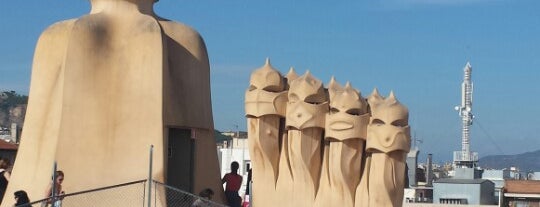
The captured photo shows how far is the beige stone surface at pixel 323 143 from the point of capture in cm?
2045

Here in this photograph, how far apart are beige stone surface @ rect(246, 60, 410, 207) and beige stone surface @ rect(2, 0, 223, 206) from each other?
1749mm

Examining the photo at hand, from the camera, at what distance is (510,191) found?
49000mm

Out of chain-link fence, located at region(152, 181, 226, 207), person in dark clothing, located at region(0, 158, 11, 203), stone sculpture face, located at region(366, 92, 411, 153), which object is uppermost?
stone sculpture face, located at region(366, 92, 411, 153)

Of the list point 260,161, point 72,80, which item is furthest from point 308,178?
point 72,80

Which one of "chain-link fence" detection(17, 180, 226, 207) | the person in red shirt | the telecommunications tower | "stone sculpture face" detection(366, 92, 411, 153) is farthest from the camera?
the telecommunications tower

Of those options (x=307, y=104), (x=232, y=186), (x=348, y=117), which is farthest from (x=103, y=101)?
(x=348, y=117)

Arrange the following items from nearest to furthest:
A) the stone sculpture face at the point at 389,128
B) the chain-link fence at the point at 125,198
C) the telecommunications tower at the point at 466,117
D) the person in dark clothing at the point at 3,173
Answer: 1. the person in dark clothing at the point at 3,173
2. the chain-link fence at the point at 125,198
3. the stone sculpture face at the point at 389,128
4. the telecommunications tower at the point at 466,117

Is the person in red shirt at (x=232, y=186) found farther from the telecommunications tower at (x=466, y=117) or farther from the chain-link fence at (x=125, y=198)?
the telecommunications tower at (x=466, y=117)

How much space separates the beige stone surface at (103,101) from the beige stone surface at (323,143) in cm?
175

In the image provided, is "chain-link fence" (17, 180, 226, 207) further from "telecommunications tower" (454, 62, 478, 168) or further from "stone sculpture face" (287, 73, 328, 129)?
"telecommunications tower" (454, 62, 478, 168)

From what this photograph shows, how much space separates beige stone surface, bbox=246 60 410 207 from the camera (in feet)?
67.1

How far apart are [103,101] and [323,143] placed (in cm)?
443

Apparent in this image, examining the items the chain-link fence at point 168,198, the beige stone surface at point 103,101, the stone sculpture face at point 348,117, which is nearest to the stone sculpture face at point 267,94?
the stone sculpture face at point 348,117

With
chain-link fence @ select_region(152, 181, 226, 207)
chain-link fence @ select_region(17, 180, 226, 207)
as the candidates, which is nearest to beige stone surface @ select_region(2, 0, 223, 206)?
chain-link fence @ select_region(152, 181, 226, 207)
